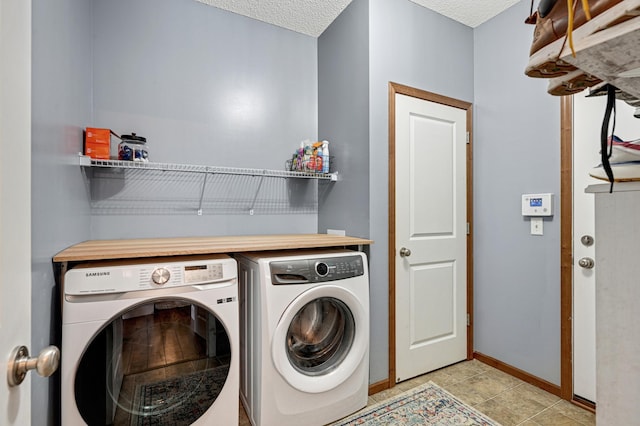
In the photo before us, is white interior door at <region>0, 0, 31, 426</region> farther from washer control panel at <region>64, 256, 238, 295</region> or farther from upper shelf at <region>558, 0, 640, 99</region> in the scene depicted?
upper shelf at <region>558, 0, 640, 99</region>

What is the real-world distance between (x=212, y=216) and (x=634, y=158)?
2.18 meters

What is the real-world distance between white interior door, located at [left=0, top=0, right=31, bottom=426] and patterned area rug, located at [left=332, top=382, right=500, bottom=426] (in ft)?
5.38

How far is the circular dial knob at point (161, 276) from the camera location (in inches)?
53.7

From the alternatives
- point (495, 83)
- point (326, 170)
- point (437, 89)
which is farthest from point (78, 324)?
point (495, 83)

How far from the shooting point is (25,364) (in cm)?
52

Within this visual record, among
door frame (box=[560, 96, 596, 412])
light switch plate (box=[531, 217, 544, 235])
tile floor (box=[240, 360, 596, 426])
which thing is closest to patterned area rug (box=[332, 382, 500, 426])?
tile floor (box=[240, 360, 596, 426])

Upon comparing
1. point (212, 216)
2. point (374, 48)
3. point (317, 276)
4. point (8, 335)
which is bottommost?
point (317, 276)

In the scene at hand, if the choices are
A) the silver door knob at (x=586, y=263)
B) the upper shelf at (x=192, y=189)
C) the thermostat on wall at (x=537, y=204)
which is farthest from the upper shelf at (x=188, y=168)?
the silver door knob at (x=586, y=263)

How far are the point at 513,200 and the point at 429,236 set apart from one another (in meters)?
0.63

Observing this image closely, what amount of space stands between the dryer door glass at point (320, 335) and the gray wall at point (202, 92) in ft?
2.85

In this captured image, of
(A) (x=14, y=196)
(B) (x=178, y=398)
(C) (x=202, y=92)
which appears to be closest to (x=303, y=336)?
(B) (x=178, y=398)

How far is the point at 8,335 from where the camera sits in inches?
19.1

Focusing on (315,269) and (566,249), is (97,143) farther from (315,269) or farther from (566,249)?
(566,249)

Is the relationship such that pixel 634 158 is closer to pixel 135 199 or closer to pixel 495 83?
pixel 495 83
